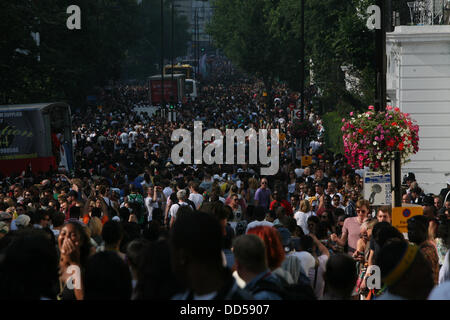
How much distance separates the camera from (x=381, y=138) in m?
14.1

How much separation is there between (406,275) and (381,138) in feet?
30.3

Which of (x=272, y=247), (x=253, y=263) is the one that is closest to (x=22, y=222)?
(x=272, y=247)

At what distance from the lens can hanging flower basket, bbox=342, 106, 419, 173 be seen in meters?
14.2

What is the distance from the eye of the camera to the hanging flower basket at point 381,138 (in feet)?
46.5

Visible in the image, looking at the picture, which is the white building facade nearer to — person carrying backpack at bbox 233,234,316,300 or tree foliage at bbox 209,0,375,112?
tree foliage at bbox 209,0,375,112

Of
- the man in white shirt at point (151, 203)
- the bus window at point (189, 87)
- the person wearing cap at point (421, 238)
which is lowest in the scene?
the man in white shirt at point (151, 203)

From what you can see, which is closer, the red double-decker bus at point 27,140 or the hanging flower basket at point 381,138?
the hanging flower basket at point 381,138

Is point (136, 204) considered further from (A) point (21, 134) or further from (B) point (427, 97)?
(A) point (21, 134)

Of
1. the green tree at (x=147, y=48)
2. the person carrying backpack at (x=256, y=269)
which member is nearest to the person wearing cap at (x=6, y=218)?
the person carrying backpack at (x=256, y=269)

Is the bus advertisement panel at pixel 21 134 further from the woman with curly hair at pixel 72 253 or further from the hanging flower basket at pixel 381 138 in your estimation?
the woman with curly hair at pixel 72 253

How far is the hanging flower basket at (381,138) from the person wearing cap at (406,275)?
29.6 feet

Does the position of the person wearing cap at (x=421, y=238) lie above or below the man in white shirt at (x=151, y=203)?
above

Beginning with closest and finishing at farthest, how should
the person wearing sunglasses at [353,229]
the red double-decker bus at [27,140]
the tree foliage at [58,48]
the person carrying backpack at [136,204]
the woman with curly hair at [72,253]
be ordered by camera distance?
1. the woman with curly hair at [72,253]
2. the person wearing sunglasses at [353,229]
3. the person carrying backpack at [136,204]
4. the red double-decker bus at [27,140]
5. the tree foliage at [58,48]
